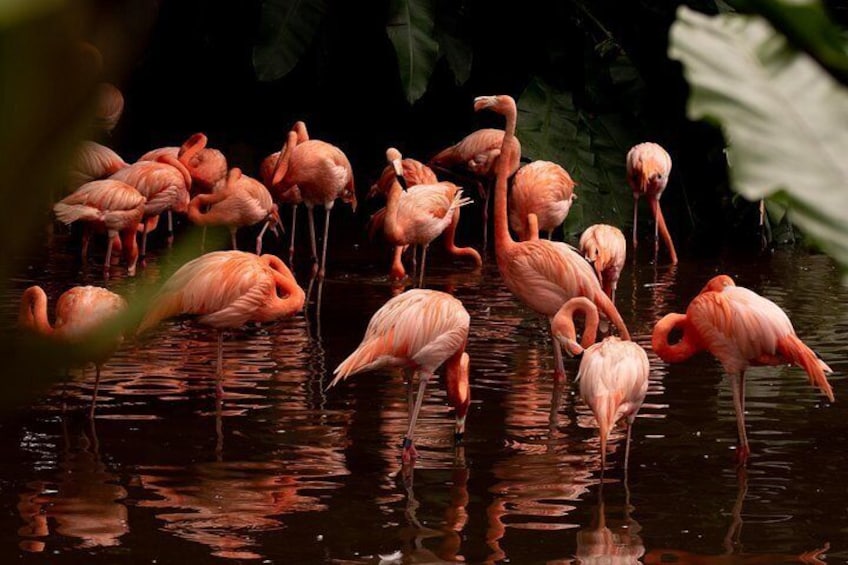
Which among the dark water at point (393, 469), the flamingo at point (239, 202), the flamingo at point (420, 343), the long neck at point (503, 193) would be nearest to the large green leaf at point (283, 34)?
the flamingo at point (239, 202)

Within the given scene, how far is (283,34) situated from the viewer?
33.4 ft

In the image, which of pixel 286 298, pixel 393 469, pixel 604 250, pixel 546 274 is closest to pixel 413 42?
pixel 604 250

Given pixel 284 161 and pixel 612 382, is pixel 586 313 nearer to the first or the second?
pixel 612 382

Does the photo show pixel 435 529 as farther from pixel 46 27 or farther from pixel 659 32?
pixel 659 32

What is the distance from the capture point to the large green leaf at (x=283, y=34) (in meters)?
10.1

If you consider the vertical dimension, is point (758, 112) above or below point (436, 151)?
below

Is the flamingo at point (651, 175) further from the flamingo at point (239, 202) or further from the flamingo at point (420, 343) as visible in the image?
the flamingo at point (420, 343)

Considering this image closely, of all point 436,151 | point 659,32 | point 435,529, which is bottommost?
point 435,529

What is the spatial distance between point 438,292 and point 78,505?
5.01 ft

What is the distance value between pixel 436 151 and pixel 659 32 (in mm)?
2236

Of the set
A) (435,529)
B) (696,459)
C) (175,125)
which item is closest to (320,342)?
(696,459)

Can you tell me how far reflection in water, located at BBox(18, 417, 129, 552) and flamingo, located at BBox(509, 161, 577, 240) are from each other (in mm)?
4444

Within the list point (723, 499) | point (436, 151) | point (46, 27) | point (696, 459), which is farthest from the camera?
point (436, 151)

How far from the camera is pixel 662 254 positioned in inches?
416
